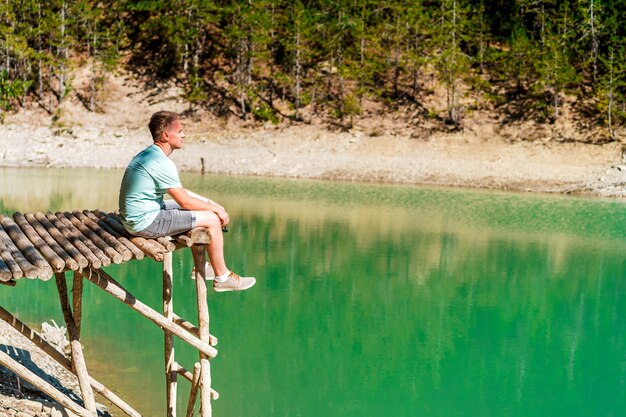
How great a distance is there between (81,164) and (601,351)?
112ft

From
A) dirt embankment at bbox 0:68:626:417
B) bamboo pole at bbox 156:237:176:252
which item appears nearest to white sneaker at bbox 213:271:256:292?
bamboo pole at bbox 156:237:176:252

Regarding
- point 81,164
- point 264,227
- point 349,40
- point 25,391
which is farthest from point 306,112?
point 25,391

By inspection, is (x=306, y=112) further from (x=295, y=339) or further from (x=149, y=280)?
(x=295, y=339)

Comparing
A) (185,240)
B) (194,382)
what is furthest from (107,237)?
(194,382)

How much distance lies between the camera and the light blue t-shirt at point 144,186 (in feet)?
21.6

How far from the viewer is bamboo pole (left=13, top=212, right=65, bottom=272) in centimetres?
576

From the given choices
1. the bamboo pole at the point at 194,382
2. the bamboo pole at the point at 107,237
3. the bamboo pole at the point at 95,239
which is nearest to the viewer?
the bamboo pole at the point at 95,239

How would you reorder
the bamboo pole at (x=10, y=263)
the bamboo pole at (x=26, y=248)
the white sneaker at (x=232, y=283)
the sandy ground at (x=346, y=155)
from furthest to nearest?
the sandy ground at (x=346, y=155) < the white sneaker at (x=232, y=283) < the bamboo pole at (x=26, y=248) < the bamboo pole at (x=10, y=263)

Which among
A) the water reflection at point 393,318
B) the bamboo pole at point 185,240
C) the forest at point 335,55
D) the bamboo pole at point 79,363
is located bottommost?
the water reflection at point 393,318

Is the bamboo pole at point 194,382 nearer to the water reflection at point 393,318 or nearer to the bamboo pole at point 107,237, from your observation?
the water reflection at point 393,318

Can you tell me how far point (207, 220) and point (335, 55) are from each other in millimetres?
41884

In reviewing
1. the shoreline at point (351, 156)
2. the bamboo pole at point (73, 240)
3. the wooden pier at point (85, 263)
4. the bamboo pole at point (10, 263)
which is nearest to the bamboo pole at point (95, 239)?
the wooden pier at point (85, 263)

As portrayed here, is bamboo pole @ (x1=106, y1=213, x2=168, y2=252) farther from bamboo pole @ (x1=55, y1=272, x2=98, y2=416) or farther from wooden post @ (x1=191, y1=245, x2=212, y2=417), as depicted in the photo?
bamboo pole @ (x1=55, y1=272, x2=98, y2=416)

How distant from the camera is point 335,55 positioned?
1861 inches
